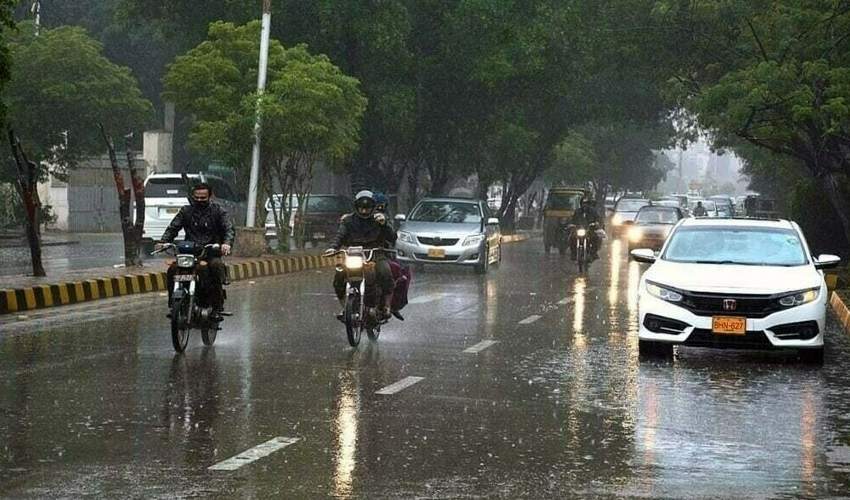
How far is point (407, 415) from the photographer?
10.9 meters

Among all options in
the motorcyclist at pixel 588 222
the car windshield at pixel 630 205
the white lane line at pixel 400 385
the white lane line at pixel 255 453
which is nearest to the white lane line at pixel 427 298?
the motorcyclist at pixel 588 222

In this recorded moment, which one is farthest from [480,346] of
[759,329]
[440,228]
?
[440,228]

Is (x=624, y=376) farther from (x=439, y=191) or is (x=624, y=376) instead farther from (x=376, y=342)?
(x=439, y=191)

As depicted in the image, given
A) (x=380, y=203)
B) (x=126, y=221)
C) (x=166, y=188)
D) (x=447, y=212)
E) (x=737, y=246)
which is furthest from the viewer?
(x=166, y=188)

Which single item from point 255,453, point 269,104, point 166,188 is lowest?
point 255,453

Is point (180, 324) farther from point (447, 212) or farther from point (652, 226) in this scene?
point (652, 226)

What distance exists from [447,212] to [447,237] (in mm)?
2015

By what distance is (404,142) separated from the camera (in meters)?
47.6

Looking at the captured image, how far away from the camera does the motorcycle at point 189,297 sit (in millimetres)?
14883

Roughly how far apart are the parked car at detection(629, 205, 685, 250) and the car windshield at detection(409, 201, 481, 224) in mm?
8712

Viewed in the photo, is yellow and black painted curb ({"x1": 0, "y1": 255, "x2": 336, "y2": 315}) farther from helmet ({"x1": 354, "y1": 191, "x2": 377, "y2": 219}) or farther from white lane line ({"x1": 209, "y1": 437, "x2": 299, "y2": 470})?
white lane line ({"x1": 209, "y1": 437, "x2": 299, "y2": 470})

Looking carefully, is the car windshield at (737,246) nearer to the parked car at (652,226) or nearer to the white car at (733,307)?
the white car at (733,307)

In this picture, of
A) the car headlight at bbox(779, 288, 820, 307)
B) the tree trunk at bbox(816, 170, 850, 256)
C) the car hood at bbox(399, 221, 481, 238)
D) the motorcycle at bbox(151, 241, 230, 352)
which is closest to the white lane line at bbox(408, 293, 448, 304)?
the car hood at bbox(399, 221, 481, 238)

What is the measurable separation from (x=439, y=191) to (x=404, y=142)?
9.76 m
